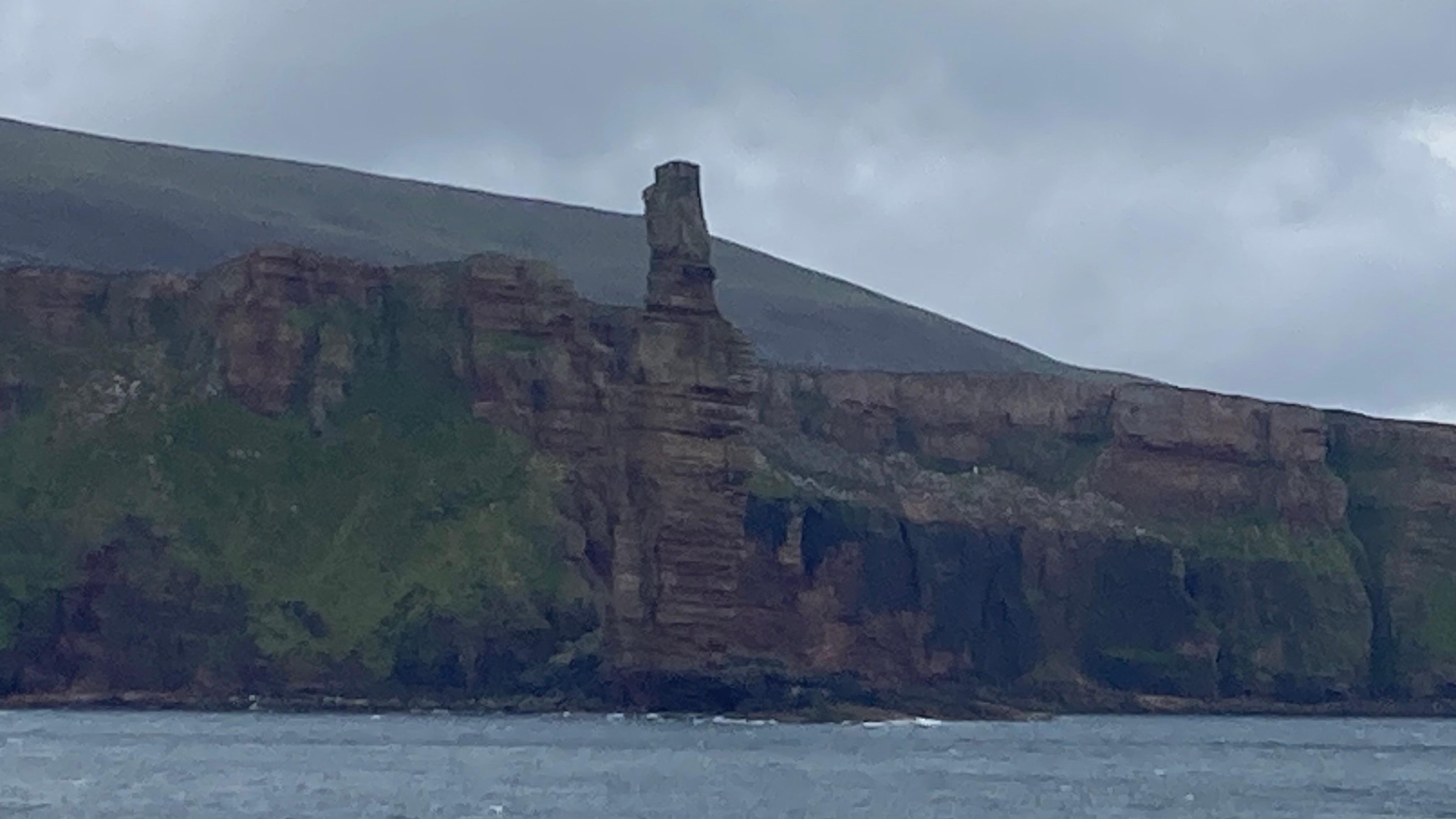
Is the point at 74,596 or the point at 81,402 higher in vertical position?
the point at 81,402

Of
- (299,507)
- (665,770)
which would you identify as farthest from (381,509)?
(665,770)

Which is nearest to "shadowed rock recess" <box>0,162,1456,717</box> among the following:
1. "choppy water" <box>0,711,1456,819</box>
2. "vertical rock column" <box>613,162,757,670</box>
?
"vertical rock column" <box>613,162,757,670</box>

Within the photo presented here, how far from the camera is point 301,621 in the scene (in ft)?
595

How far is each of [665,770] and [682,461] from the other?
172ft

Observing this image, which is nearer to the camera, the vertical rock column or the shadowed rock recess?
the vertical rock column

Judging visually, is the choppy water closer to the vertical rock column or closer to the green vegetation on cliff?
the vertical rock column

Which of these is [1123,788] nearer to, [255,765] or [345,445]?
[255,765]

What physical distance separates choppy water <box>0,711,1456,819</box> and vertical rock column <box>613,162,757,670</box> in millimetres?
5841

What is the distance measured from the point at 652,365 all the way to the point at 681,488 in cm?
721

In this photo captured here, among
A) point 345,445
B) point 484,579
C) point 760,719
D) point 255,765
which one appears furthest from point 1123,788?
point 345,445

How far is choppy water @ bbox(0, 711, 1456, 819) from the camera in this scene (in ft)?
326

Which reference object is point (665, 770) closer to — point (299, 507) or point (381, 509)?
point (381, 509)

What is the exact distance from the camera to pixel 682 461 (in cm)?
17038

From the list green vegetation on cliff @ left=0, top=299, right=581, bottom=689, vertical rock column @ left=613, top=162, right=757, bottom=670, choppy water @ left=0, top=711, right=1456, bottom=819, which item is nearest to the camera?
choppy water @ left=0, top=711, right=1456, bottom=819
